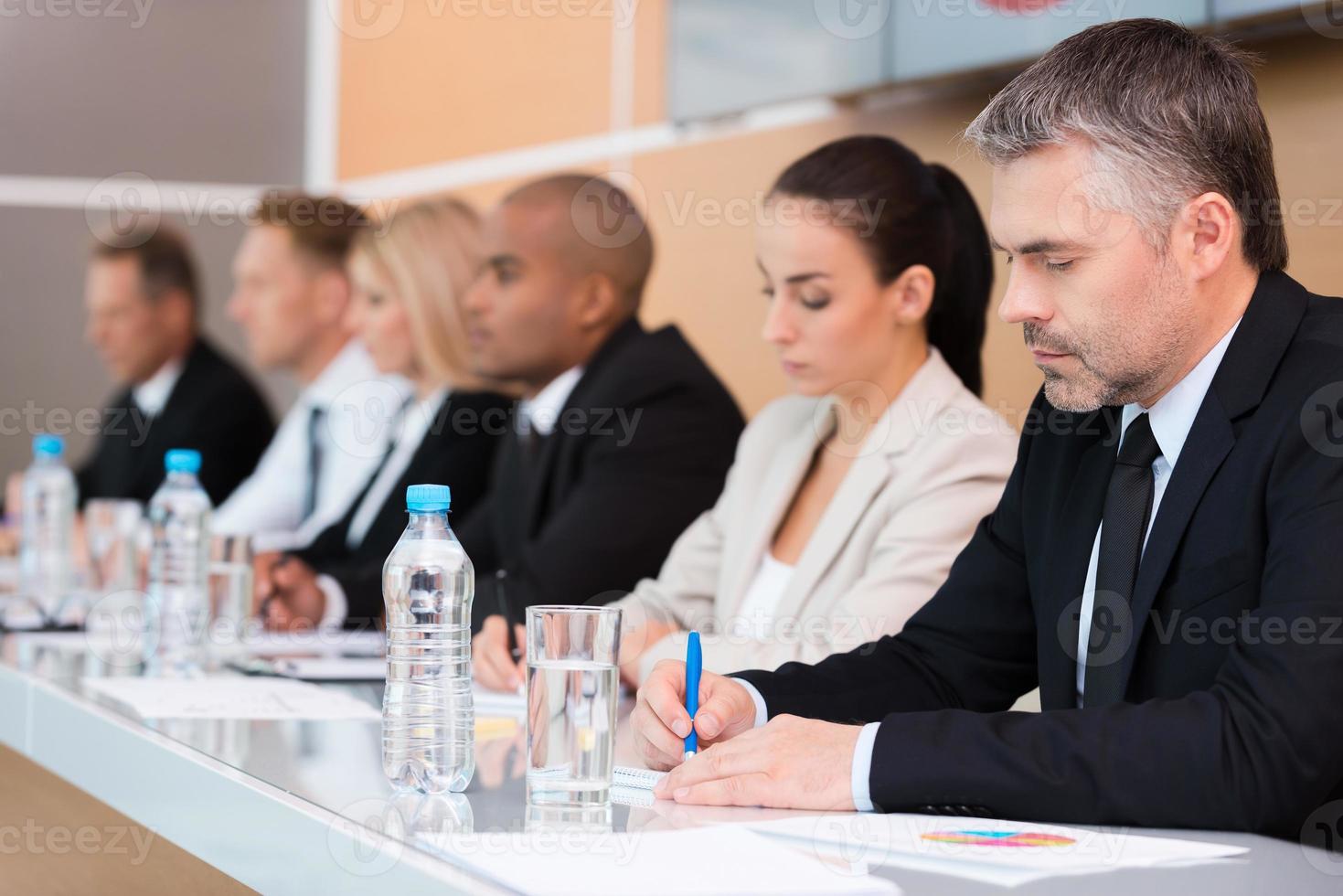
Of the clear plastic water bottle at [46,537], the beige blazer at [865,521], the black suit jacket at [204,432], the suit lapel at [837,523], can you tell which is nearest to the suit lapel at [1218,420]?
the beige blazer at [865,521]

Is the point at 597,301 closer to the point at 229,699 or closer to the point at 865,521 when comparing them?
the point at 865,521

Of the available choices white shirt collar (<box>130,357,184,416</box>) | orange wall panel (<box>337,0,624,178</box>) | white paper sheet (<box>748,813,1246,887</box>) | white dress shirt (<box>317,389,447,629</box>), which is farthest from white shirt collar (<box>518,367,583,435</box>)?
white shirt collar (<box>130,357,184,416</box>)

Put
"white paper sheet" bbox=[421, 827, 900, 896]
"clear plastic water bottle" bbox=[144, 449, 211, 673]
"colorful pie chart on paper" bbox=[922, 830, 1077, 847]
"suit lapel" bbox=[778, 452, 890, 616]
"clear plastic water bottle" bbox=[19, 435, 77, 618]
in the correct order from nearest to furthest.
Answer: "white paper sheet" bbox=[421, 827, 900, 896] < "colorful pie chart on paper" bbox=[922, 830, 1077, 847] < "suit lapel" bbox=[778, 452, 890, 616] < "clear plastic water bottle" bbox=[144, 449, 211, 673] < "clear plastic water bottle" bbox=[19, 435, 77, 618]

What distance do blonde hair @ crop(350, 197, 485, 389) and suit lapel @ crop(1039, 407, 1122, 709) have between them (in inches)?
97.9

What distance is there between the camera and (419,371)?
3.91 metres

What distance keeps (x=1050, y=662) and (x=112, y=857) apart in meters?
1.06

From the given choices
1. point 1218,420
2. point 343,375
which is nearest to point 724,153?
point 343,375

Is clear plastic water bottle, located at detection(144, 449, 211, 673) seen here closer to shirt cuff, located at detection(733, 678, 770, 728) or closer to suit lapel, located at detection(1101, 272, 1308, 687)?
shirt cuff, located at detection(733, 678, 770, 728)

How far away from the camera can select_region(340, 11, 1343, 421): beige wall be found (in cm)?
190

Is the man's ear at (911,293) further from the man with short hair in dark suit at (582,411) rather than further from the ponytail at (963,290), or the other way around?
the man with short hair in dark suit at (582,411)

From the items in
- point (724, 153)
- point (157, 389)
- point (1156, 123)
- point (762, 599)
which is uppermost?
point (724, 153)

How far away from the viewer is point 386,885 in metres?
1.03

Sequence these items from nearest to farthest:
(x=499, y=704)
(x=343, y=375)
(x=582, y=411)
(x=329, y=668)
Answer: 1. (x=499, y=704)
2. (x=329, y=668)
3. (x=582, y=411)
4. (x=343, y=375)

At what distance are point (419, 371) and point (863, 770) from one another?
2875 mm
